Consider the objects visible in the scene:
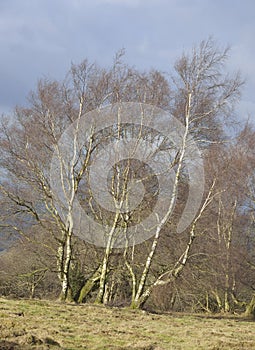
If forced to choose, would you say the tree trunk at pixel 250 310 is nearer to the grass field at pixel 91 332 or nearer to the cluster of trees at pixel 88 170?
the cluster of trees at pixel 88 170

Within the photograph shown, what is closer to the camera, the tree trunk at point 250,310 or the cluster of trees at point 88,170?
the cluster of trees at point 88,170

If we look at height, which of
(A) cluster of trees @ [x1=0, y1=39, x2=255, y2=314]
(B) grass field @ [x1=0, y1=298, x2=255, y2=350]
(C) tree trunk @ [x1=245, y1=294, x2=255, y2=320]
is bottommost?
(B) grass field @ [x1=0, y1=298, x2=255, y2=350]

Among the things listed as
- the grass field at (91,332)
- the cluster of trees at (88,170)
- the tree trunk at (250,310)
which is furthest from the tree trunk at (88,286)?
the tree trunk at (250,310)

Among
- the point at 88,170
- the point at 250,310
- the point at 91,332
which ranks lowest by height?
the point at 91,332

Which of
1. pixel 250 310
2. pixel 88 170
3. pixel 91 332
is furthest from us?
pixel 250 310

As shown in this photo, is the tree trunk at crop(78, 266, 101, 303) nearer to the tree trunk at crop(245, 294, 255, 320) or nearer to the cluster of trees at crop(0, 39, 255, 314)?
the cluster of trees at crop(0, 39, 255, 314)

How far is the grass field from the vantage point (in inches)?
216

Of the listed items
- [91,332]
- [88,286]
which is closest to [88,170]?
[88,286]

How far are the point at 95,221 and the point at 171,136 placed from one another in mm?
3479

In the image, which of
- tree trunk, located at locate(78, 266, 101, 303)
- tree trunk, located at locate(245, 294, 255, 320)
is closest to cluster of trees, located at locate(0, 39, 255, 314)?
tree trunk, located at locate(78, 266, 101, 303)

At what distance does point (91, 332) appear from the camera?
6973 mm

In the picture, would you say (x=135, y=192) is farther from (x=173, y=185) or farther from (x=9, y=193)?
(x=9, y=193)

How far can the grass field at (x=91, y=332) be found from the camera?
18.0ft

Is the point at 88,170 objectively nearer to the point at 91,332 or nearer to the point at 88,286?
the point at 88,286
